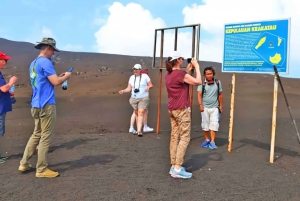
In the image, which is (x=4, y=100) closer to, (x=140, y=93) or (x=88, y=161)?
(x=88, y=161)

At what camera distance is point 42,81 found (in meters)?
5.34

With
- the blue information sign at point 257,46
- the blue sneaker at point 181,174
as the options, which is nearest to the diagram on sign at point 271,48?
the blue information sign at point 257,46

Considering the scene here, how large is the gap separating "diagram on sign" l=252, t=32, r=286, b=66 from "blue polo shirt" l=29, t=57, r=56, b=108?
4.17m

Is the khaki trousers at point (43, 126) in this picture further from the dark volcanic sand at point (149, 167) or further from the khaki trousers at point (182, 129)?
the khaki trousers at point (182, 129)

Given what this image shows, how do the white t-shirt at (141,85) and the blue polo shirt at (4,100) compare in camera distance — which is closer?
the blue polo shirt at (4,100)

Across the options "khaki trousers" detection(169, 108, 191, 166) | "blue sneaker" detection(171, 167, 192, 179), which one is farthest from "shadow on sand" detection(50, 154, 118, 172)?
"khaki trousers" detection(169, 108, 191, 166)

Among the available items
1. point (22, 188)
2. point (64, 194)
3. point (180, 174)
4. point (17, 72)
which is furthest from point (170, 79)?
point (17, 72)

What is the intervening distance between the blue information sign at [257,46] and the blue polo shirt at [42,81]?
395cm

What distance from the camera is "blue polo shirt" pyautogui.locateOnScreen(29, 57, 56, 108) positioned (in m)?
5.27

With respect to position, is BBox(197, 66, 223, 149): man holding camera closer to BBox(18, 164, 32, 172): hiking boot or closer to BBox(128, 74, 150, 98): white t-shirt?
BBox(128, 74, 150, 98): white t-shirt

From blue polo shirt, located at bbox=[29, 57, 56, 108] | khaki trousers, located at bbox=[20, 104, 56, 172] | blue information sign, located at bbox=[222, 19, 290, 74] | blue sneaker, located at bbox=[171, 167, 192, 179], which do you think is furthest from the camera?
blue information sign, located at bbox=[222, 19, 290, 74]

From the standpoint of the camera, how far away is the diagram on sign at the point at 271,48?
261 inches

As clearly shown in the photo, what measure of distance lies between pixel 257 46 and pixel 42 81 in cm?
436

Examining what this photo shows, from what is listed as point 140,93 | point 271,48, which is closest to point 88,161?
point 140,93
